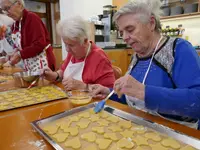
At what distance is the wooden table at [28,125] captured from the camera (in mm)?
Result: 610

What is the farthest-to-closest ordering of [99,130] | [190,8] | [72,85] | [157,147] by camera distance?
[190,8]
[72,85]
[99,130]
[157,147]

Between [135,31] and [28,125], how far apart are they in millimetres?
689

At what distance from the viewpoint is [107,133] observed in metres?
0.69

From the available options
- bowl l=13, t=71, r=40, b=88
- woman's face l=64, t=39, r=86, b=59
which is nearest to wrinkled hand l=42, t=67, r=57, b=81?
bowl l=13, t=71, r=40, b=88

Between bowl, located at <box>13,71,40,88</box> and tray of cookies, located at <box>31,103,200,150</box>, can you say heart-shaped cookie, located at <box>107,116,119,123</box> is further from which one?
bowl, located at <box>13,71,40,88</box>

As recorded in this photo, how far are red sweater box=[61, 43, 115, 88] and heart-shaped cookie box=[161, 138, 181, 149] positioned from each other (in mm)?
785

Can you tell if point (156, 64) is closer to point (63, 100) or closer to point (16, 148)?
point (63, 100)

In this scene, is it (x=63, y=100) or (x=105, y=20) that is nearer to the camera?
(x=63, y=100)

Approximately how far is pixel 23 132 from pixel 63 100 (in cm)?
38

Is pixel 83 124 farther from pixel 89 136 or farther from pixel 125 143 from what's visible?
pixel 125 143

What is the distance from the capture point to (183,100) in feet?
2.41

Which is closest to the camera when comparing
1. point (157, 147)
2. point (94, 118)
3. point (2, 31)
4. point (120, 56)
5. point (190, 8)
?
point (157, 147)

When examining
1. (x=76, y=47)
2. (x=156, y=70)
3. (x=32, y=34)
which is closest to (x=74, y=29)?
(x=76, y=47)

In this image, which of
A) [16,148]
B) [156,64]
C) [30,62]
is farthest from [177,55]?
[30,62]
